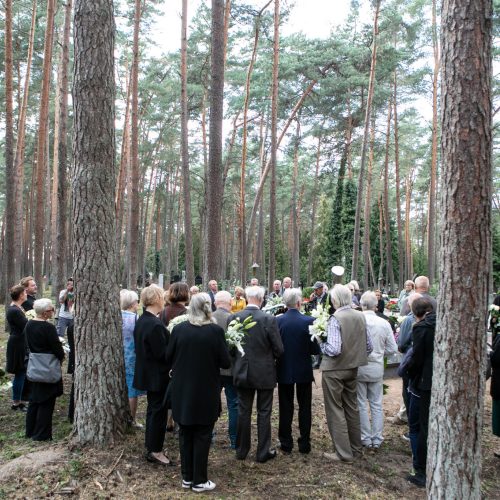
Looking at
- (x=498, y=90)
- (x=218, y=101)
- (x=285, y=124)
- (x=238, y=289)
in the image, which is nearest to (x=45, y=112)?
(x=218, y=101)

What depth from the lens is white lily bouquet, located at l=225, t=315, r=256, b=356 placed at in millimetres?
4824

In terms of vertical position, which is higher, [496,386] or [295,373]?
[295,373]

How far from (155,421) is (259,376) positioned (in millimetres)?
1116

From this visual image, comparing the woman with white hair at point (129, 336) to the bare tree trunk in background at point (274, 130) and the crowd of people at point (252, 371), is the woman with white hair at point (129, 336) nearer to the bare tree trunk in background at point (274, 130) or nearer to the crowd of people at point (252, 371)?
the crowd of people at point (252, 371)

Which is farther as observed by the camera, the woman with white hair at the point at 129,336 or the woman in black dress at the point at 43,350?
the woman with white hair at the point at 129,336

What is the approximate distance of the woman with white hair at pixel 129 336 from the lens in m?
5.27

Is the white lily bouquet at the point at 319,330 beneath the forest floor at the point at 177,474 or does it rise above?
above

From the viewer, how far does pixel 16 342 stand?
624 cm

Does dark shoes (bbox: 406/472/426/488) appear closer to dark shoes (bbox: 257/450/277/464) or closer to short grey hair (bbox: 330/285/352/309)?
dark shoes (bbox: 257/450/277/464)

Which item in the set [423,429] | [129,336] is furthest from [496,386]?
[129,336]

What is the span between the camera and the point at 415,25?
20031 millimetres

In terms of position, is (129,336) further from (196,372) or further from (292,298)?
(292,298)

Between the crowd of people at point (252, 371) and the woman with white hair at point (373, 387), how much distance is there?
0.01 meters

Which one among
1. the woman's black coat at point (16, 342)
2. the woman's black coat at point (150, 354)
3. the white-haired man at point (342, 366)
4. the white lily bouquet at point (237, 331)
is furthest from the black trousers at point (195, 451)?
the woman's black coat at point (16, 342)
